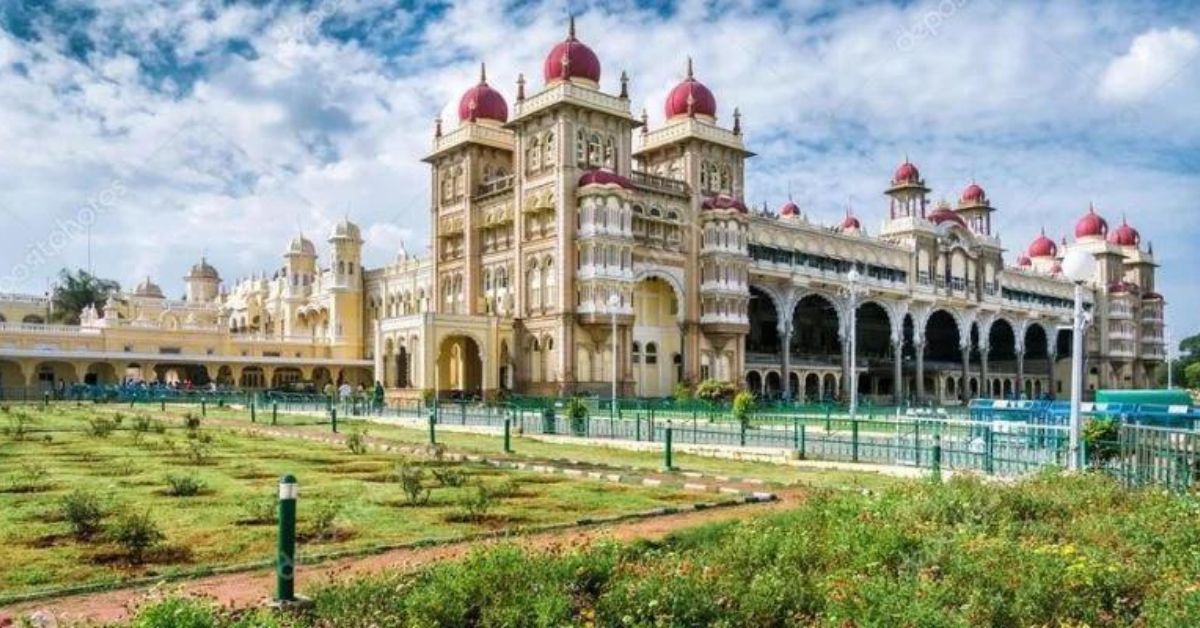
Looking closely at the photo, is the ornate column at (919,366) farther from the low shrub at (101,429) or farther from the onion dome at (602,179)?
the low shrub at (101,429)

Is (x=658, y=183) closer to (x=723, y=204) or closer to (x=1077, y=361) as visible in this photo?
(x=723, y=204)

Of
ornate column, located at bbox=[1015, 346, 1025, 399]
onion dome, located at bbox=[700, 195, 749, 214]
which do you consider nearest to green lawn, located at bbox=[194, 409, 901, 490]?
onion dome, located at bbox=[700, 195, 749, 214]

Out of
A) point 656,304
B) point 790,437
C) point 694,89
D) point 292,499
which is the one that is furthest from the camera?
point 694,89

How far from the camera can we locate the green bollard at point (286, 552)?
280 inches

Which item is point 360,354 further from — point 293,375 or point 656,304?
point 656,304

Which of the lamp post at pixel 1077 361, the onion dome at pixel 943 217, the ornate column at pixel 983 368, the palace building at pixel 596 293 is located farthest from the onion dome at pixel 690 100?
the lamp post at pixel 1077 361

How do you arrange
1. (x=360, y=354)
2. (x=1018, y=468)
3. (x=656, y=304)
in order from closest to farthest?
(x=1018, y=468)
(x=656, y=304)
(x=360, y=354)

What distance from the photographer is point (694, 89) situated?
2264 inches

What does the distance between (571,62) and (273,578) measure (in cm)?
4538

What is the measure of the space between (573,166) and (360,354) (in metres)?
27.6

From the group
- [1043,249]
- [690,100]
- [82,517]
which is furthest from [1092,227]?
[82,517]

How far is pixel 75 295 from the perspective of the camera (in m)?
85.1

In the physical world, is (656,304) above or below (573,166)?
below

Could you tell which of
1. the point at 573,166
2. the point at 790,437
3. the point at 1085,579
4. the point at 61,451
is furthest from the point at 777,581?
the point at 573,166
